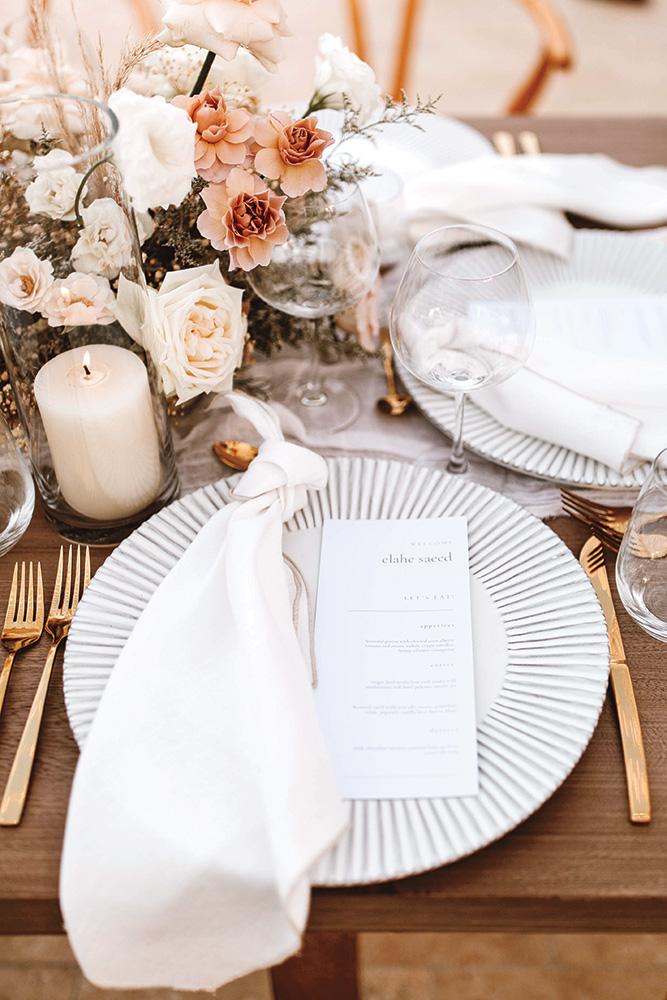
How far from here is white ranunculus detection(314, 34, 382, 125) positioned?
80 centimetres

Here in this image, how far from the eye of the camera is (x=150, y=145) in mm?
666

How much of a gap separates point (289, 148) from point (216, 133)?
2.5 inches

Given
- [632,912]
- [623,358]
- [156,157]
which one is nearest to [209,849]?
[632,912]

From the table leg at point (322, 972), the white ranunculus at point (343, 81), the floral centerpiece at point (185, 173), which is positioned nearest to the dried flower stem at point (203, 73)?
the floral centerpiece at point (185, 173)

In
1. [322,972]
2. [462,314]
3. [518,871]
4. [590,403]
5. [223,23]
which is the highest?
[223,23]

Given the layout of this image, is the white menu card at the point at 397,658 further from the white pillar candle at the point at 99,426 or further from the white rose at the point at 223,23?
the white rose at the point at 223,23

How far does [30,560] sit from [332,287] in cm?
41

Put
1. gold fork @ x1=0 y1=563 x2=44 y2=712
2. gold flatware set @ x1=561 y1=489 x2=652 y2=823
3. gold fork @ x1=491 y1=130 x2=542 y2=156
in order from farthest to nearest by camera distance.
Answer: gold fork @ x1=491 y1=130 x2=542 y2=156 → gold fork @ x1=0 y1=563 x2=44 y2=712 → gold flatware set @ x1=561 y1=489 x2=652 y2=823

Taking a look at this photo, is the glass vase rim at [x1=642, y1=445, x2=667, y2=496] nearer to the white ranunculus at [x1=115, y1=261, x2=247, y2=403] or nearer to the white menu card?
the white menu card

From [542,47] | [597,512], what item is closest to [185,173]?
[597,512]

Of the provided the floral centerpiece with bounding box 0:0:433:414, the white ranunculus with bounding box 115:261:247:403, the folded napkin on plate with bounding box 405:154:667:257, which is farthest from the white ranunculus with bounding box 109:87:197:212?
the folded napkin on plate with bounding box 405:154:667:257

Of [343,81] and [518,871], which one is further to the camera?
[343,81]

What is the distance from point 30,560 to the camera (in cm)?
86

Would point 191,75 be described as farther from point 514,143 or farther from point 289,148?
point 514,143
